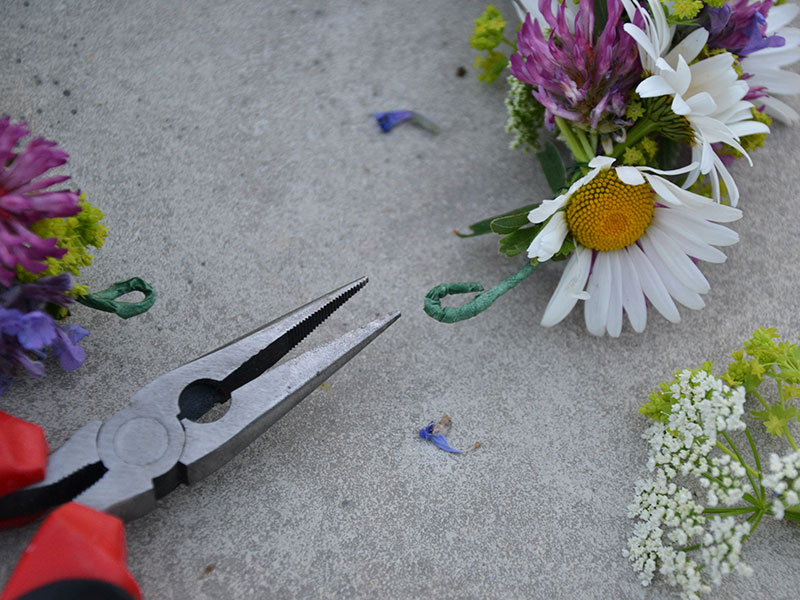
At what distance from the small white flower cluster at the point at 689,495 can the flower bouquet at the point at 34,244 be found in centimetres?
59

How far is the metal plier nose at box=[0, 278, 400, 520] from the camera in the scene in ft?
2.32

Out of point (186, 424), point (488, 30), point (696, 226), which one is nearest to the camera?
point (186, 424)

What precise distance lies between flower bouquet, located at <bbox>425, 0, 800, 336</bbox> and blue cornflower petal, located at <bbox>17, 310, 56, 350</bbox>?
37 centimetres

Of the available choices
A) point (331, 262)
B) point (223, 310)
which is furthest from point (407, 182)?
point (223, 310)

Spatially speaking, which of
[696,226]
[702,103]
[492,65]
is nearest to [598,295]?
[696,226]

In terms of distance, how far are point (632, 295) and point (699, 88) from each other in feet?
0.73

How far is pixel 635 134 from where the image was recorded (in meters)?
0.87

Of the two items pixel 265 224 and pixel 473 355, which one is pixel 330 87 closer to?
pixel 265 224

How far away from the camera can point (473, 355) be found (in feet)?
3.01

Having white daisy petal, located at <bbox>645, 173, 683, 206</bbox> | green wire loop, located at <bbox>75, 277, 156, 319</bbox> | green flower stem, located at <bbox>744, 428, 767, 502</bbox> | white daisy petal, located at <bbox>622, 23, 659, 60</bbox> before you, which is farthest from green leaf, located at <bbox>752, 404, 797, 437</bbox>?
green wire loop, located at <bbox>75, 277, 156, 319</bbox>

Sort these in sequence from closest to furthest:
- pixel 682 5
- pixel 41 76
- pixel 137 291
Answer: pixel 682 5 < pixel 137 291 < pixel 41 76

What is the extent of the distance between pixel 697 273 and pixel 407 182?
36 centimetres

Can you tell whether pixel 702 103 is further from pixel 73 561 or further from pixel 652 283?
pixel 73 561

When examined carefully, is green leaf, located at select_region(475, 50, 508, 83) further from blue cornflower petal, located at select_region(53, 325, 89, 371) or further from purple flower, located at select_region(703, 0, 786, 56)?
blue cornflower petal, located at select_region(53, 325, 89, 371)
